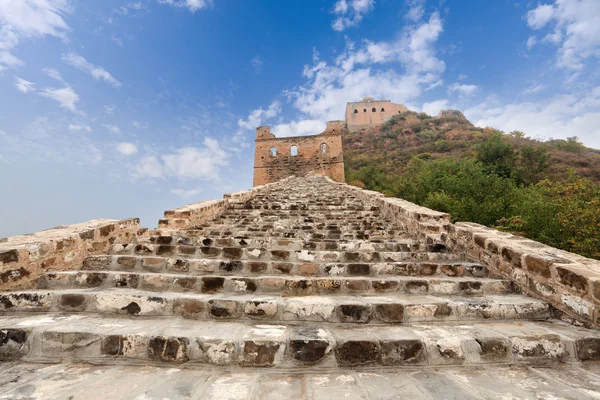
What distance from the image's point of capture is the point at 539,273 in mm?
2836

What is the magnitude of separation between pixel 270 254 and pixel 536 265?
9.61 feet

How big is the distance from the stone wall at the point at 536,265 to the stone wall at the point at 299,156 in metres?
20.8

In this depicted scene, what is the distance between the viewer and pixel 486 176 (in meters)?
13.1

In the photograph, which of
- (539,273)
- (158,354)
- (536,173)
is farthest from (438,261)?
(536,173)

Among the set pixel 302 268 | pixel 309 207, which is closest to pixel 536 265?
pixel 302 268

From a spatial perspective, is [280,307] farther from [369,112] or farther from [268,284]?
[369,112]

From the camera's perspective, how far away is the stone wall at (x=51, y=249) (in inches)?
113

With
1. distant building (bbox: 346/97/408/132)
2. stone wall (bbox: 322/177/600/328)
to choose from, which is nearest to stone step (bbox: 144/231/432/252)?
stone wall (bbox: 322/177/600/328)

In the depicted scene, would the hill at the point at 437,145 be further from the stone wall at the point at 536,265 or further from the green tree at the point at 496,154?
the stone wall at the point at 536,265

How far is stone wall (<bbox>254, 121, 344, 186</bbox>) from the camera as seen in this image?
995 inches

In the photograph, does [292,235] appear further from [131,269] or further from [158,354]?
[158,354]

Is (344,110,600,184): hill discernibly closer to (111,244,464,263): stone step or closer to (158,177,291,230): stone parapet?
(158,177,291,230): stone parapet

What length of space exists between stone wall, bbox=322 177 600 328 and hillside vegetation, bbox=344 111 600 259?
4732 mm

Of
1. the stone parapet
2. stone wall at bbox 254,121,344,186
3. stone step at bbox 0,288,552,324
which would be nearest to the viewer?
stone step at bbox 0,288,552,324
